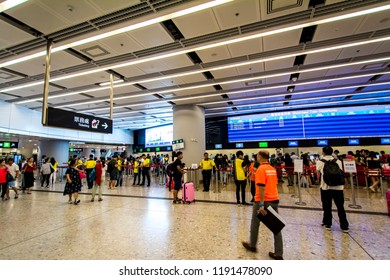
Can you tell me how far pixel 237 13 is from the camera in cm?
416

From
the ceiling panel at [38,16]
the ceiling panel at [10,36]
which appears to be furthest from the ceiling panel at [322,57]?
the ceiling panel at [10,36]

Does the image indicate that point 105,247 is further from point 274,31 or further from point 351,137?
point 351,137

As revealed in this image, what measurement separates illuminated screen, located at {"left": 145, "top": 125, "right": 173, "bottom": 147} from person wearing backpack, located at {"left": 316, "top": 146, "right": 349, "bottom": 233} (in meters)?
13.6

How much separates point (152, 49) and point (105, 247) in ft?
16.1

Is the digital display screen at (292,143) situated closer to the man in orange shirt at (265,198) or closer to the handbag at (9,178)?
the man in orange shirt at (265,198)

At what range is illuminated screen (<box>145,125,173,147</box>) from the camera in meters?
16.6

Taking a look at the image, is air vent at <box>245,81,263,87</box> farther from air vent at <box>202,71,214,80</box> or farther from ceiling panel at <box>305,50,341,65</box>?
ceiling panel at <box>305,50,341,65</box>

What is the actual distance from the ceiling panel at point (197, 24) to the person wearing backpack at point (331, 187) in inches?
142

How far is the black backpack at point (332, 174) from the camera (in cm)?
333

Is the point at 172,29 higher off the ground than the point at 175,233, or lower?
higher

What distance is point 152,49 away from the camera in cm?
552

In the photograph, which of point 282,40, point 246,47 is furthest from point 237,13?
point 282,40

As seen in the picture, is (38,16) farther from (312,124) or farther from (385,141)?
(385,141)

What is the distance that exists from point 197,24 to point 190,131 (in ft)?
21.0
